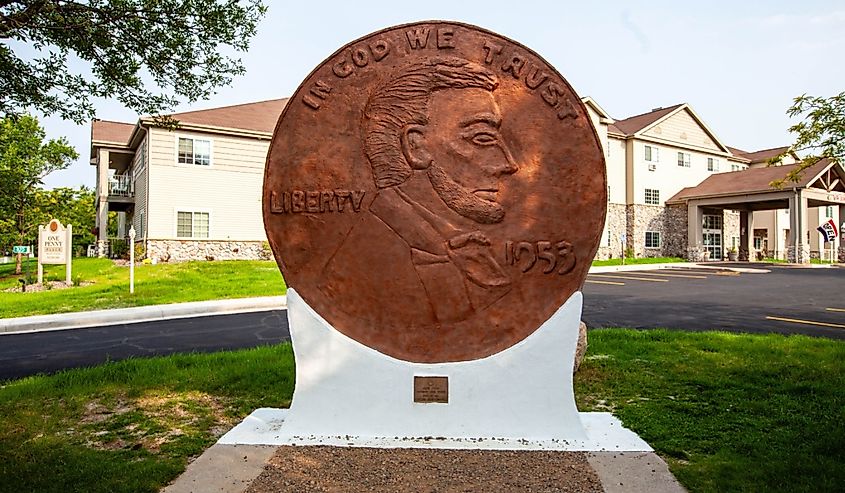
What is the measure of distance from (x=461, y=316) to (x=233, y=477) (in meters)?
1.95

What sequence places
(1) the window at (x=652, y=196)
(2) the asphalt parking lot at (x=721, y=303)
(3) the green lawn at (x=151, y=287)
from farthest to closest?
(1) the window at (x=652, y=196), (3) the green lawn at (x=151, y=287), (2) the asphalt parking lot at (x=721, y=303)

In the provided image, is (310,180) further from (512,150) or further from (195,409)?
(195,409)

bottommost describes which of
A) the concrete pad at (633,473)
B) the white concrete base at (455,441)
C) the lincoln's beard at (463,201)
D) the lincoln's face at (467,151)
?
the concrete pad at (633,473)

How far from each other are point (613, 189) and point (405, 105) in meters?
29.8

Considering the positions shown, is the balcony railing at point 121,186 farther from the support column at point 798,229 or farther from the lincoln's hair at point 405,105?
the support column at point 798,229

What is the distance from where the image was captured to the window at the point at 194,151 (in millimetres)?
22734

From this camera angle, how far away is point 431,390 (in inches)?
171

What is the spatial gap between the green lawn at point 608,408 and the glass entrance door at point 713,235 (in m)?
28.3

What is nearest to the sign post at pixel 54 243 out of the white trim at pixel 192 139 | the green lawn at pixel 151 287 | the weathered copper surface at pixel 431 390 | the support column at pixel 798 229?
the green lawn at pixel 151 287

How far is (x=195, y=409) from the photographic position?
545 centimetres

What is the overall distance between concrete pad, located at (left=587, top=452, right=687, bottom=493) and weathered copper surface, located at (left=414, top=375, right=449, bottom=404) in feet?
3.72

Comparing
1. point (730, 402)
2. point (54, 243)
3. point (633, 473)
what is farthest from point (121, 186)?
point (633, 473)

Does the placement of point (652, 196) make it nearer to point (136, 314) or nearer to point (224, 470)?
point (136, 314)

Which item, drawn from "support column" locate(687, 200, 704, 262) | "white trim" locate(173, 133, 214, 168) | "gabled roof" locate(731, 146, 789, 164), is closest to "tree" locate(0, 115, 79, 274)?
"white trim" locate(173, 133, 214, 168)
